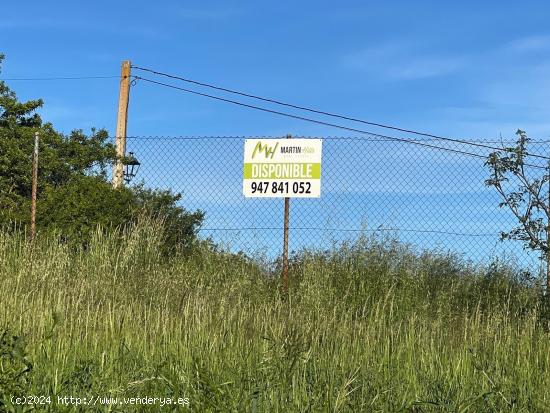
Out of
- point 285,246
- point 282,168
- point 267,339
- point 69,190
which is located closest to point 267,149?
point 282,168

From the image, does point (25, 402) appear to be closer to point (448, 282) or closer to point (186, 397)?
point (186, 397)

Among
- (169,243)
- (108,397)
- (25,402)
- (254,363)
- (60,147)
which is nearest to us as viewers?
(25,402)

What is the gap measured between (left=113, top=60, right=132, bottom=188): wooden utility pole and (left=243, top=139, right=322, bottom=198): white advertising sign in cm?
336

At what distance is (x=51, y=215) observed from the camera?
10.4 meters

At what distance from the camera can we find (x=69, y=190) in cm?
1079

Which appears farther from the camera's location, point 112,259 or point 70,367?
point 112,259

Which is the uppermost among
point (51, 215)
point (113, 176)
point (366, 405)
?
point (113, 176)

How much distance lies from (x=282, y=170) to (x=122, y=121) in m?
4.14

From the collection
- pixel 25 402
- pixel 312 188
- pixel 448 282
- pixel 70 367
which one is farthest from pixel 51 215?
pixel 25 402

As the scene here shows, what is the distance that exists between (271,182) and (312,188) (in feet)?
2.07

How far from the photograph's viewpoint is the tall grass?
336 centimetres

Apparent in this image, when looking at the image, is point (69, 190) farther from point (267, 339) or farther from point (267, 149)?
point (267, 339)

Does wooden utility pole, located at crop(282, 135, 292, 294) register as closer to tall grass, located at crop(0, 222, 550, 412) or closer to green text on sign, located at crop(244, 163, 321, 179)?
tall grass, located at crop(0, 222, 550, 412)

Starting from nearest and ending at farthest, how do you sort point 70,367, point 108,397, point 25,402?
1. point 25,402
2. point 108,397
3. point 70,367
